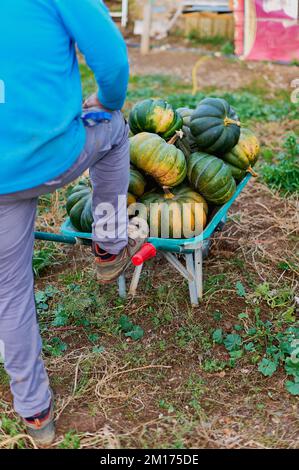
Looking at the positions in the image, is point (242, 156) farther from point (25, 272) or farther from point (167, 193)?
point (25, 272)

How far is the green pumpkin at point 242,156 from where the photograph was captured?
150 inches

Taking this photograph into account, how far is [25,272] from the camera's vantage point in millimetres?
2521

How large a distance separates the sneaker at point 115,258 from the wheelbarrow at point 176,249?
48mm

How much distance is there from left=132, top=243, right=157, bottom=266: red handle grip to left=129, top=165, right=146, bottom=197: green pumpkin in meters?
0.46

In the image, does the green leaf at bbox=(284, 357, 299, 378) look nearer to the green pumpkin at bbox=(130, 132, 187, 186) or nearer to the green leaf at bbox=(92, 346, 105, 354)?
the green leaf at bbox=(92, 346, 105, 354)

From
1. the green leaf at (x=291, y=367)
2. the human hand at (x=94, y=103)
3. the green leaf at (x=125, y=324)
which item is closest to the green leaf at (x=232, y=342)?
the green leaf at (x=291, y=367)

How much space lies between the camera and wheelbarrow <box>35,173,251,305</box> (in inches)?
125

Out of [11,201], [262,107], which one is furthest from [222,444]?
[262,107]

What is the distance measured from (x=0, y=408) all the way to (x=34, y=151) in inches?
54.0

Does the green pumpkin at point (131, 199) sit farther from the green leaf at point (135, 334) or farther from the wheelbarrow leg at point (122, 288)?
the green leaf at point (135, 334)

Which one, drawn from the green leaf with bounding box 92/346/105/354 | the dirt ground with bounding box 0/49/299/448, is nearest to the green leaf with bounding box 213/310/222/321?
the dirt ground with bounding box 0/49/299/448

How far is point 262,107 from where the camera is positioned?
709cm

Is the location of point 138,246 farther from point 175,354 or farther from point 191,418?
point 191,418

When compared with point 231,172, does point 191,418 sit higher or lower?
lower
